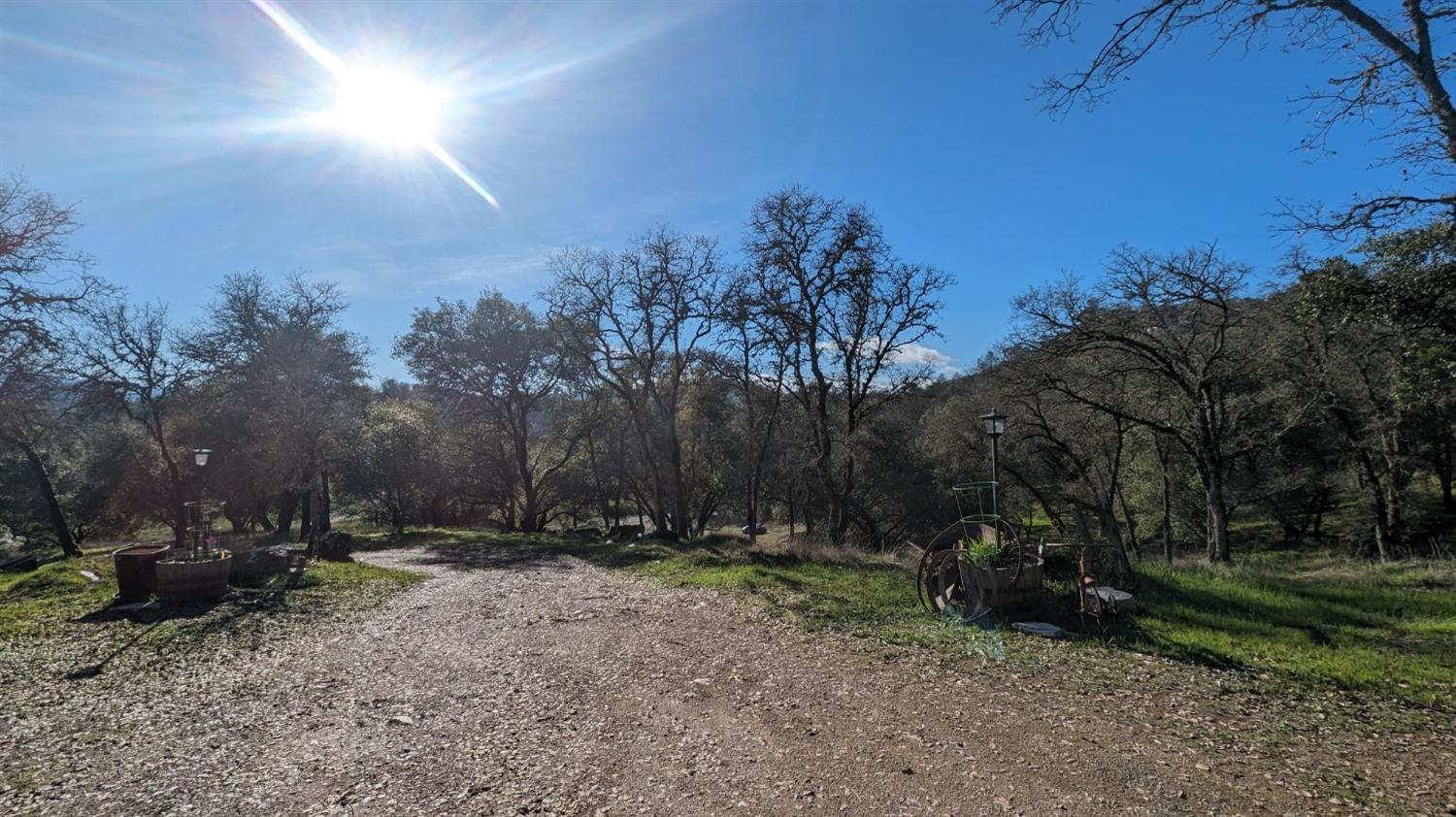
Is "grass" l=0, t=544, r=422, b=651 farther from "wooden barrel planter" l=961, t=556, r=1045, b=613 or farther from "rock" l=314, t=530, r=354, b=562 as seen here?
"wooden barrel planter" l=961, t=556, r=1045, b=613

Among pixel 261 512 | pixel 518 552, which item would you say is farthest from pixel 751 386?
pixel 261 512

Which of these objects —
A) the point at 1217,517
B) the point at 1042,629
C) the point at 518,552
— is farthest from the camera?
the point at 518,552

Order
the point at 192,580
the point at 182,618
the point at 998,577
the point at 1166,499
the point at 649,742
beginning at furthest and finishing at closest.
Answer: the point at 1166,499 < the point at 192,580 < the point at 182,618 < the point at 998,577 < the point at 649,742

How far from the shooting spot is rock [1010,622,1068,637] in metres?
7.48

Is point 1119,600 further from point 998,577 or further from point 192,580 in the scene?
point 192,580

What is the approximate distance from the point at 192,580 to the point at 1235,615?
15.6m

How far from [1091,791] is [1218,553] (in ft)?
55.6

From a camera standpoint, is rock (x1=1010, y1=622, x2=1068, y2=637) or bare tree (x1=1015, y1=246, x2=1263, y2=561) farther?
bare tree (x1=1015, y1=246, x2=1263, y2=561)

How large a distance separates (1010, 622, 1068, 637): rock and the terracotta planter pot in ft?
43.0

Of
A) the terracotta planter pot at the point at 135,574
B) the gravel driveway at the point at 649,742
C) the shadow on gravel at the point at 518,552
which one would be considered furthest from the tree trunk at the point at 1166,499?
the terracotta planter pot at the point at 135,574

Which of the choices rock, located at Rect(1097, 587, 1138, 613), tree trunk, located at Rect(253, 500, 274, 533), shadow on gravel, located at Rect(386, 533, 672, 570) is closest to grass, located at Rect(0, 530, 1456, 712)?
Answer: rock, located at Rect(1097, 587, 1138, 613)

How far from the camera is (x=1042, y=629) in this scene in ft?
24.8

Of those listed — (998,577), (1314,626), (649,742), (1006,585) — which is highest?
(998,577)

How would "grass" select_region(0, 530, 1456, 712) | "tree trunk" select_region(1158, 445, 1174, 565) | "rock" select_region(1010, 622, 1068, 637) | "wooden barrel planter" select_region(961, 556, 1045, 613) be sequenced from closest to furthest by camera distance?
"grass" select_region(0, 530, 1456, 712), "rock" select_region(1010, 622, 1068, 637), "wooden barrel planter" select_region(961, 556, 1045, 613), "tree trunk" select_region(1158, 445, 1174, 565)
